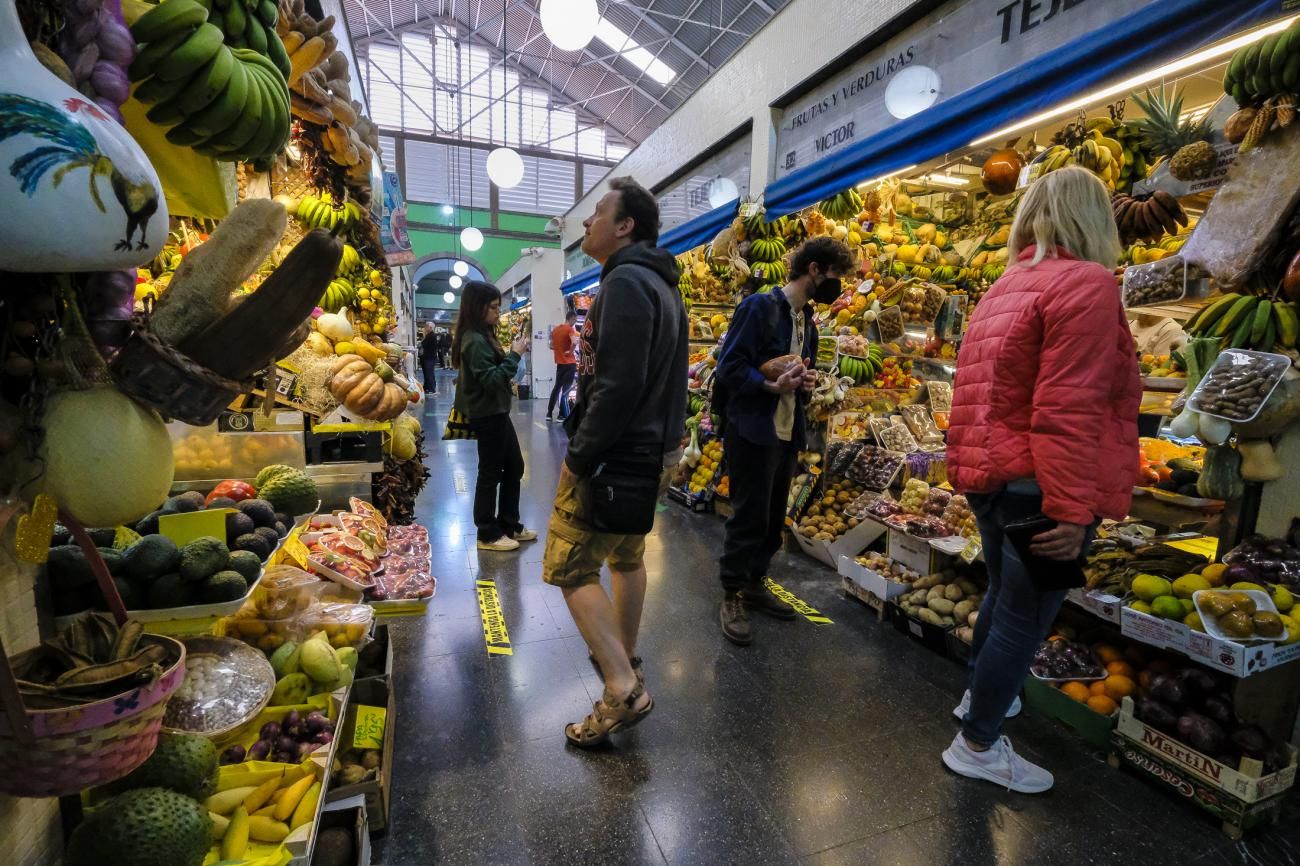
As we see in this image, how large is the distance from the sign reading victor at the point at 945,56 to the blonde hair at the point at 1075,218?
1.68 meters

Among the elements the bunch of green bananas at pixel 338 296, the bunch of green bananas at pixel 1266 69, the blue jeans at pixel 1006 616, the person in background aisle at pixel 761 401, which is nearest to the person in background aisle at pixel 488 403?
the bunch of green bananas at pixel 338 296

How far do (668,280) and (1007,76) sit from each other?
182cm

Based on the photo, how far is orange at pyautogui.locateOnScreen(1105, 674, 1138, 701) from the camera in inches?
85.7

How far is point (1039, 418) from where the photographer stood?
5.34ft

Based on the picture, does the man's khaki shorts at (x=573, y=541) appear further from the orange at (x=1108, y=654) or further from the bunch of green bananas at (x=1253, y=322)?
the bunch of green bananas at (x=1253, y=322)

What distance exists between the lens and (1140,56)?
7.16 ft

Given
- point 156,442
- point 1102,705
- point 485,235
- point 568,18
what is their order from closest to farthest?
point 156,442, point 1102,705, point 568,18, point 485,235

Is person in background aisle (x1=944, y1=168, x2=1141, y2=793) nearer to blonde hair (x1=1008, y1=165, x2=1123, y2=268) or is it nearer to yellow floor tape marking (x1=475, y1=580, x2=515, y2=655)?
blonde hair (x1=1008, y1=165, x2=1123, y2=268)

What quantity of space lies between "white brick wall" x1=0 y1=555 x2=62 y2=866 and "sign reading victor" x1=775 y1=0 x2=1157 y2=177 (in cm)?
377

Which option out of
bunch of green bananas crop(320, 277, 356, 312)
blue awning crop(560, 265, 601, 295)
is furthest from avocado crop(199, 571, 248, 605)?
blue awning crop(560, 265, 601, 295)

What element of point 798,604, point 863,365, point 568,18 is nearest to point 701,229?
point 568,18

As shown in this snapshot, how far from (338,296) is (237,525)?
111 inches

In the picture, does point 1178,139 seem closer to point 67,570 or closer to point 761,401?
point 761,401

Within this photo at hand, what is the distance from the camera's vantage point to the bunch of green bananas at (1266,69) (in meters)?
1.90
